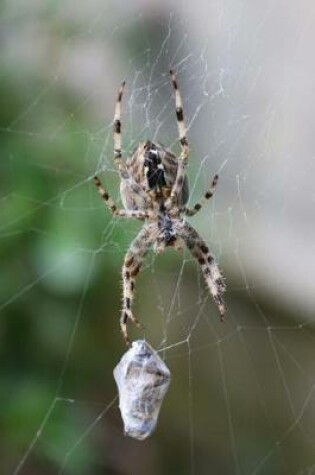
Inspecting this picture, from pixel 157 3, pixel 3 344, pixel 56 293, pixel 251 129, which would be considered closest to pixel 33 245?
pixel 56 293

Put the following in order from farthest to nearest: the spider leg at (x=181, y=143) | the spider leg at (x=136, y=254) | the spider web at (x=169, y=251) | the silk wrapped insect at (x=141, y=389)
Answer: the spider web at (x=169, y=251) → the spider leg at (x=136, y=254) → the spider leg at (x=181, y=143) → the silk wrapped insect at (x=141, y=389)

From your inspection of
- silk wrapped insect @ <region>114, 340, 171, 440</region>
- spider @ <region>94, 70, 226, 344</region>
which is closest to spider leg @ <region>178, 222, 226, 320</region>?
spider @ <region>94, 70, 226, 344</region>

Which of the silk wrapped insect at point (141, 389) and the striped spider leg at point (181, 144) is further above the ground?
the striped spider leg at point (181, 144)

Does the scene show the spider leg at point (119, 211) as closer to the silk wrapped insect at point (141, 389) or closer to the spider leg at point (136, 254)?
the spider leg at point (136, 254)

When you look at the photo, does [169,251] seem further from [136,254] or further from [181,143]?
[181,143]

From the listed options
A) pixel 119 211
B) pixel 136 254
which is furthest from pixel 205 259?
pixel 119 211

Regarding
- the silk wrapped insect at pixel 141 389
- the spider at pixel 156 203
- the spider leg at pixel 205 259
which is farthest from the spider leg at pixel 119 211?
the silk wrapped insect at pixel 141 389
